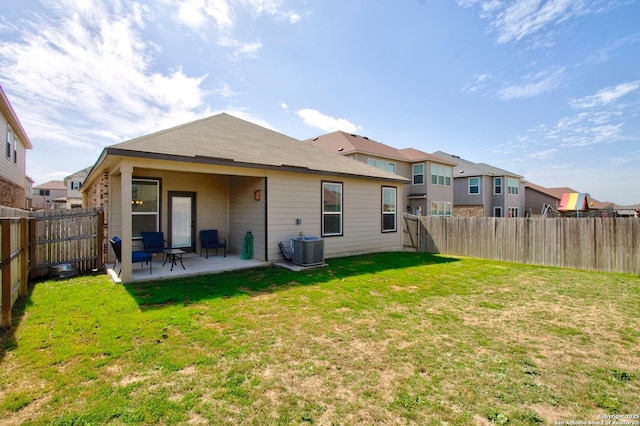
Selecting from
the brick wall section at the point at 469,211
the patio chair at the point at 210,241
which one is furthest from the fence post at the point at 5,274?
the brick wall section at the point at 469,211

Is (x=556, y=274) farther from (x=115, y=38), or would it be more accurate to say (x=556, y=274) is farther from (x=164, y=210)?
(x=115, y=38)

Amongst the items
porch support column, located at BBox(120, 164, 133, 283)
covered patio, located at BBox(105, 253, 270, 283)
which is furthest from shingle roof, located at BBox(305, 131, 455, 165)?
porch support column, located at BBox(120, 164, 133, 283)

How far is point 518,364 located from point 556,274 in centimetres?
630

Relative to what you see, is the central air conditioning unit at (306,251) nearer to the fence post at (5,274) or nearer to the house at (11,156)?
the fence post at (5,274)

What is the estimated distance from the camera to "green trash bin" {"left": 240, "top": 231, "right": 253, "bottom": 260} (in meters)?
8.70

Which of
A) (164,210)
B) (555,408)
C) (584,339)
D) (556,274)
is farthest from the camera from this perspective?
(164,210)

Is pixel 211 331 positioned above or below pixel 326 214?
below

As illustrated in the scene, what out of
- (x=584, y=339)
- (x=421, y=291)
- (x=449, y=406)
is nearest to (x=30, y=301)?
(x=449, y=406)

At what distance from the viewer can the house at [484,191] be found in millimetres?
26719

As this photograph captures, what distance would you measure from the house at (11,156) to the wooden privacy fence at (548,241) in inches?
692

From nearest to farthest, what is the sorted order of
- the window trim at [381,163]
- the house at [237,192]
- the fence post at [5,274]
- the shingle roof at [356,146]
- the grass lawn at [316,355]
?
the grass lawn at [316,355] → the fence post at [5,274] → the house at [237,192] → the shingle roof at [356,146] → the window trim at [381,163]

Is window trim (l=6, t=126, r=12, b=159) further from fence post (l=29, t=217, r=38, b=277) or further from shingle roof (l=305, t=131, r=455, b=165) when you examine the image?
shingle roof (l=305, t=131, r=455, b=165)

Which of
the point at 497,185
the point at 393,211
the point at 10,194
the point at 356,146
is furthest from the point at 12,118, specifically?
the point at 497,185

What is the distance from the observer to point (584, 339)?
12.3ft
